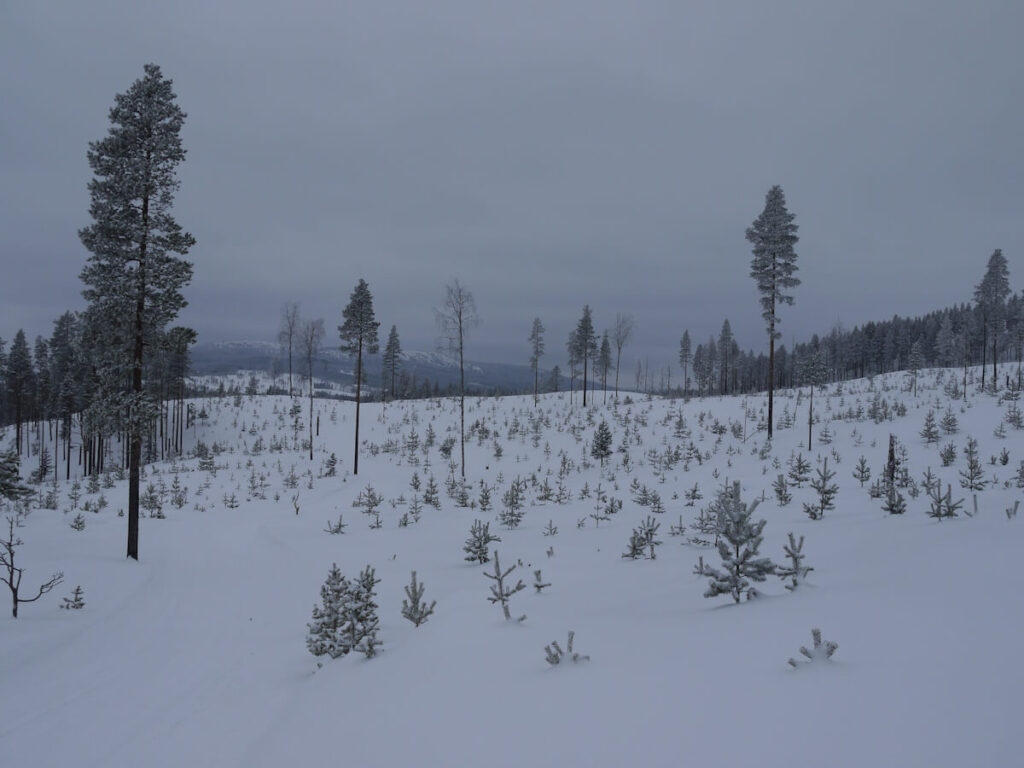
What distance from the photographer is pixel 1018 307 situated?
7038 centimetres

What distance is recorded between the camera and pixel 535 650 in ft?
16.5

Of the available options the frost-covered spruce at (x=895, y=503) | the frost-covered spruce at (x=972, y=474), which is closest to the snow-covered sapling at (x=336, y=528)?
the frost-covered spruce at (x=895, y=503)

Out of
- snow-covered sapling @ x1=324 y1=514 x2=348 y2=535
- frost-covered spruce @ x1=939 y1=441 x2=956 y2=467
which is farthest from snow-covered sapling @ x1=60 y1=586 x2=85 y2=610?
frost-covered spruce @ x1=939 y1=441 x2=956 y2=467

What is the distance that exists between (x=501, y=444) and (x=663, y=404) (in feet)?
53.9

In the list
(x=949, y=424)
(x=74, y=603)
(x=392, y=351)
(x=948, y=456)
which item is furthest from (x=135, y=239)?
(x=392, y=351)

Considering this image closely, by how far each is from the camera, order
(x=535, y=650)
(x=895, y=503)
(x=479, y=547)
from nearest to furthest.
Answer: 1. (x=535, y=650)
2. (x=895, y=503)
3. (x=479, y=547)

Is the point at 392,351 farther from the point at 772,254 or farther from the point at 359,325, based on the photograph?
the point at 772,254

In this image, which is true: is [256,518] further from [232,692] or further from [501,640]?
[501,640]

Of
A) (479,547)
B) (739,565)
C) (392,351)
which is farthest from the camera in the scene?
(392,351)

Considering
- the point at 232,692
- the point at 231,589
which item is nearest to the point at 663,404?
the point at 231,589

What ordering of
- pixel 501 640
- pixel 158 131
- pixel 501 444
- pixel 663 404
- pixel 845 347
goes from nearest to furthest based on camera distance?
1. pixel 501 640
2. pixel 158 131
3. pixel 501 444
4. pixel 663 404
5. pixel 845 347

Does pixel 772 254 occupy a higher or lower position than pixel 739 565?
higher

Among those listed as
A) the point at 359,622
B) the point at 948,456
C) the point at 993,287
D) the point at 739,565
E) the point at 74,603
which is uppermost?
the point at 993,287

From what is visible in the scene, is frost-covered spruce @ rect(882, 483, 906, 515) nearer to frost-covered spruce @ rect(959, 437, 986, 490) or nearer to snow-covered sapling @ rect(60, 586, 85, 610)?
frost-covered spruce @ rect(959, 437, 986, 490)
